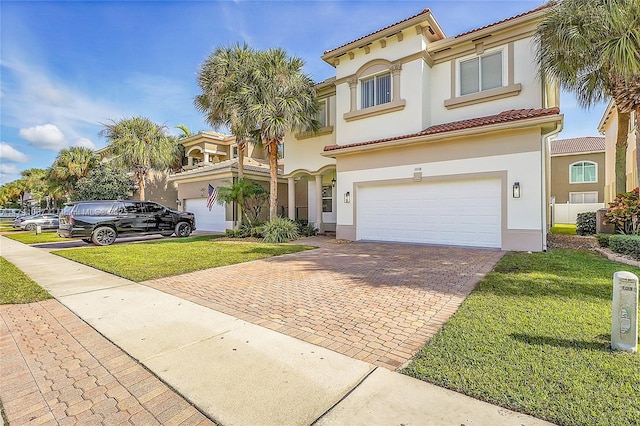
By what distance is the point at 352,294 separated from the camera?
5.77 metres

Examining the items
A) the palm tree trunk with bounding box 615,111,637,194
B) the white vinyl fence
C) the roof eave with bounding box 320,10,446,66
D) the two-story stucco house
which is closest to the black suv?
the two-story stucco house

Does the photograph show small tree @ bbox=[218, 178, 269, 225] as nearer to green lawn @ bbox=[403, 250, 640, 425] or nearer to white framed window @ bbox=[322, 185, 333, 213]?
white framed window @ bbox=[322, 185, 333, 213]

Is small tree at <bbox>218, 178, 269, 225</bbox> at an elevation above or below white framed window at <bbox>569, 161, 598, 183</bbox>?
below

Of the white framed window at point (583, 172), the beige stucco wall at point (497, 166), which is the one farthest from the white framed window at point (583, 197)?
the beige stucco wall at point (497, 166)

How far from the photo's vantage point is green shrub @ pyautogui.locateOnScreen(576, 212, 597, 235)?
1452cm

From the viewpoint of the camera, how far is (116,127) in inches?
838

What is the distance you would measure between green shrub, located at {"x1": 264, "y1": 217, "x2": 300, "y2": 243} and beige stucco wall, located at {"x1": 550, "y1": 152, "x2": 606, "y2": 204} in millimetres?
24557

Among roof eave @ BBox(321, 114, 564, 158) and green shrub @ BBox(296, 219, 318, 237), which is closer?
roof eave @ BBox(321, 114, 564, 158)

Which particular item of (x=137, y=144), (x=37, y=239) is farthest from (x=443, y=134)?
(x=37, y=239)

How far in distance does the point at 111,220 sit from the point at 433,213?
44.8 feet

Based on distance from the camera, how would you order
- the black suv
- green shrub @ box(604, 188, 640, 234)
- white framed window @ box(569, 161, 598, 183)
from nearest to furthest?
green shrub @ box(604, 188, 640, 234), the black suv, white framed window @ box(569, 161, 598, 183)

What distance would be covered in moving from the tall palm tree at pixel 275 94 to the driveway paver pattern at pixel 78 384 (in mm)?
11342

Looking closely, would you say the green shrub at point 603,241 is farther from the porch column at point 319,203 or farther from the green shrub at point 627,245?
the porch column at point 319,203

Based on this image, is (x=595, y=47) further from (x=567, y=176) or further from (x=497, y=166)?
(x=567, y=176)
